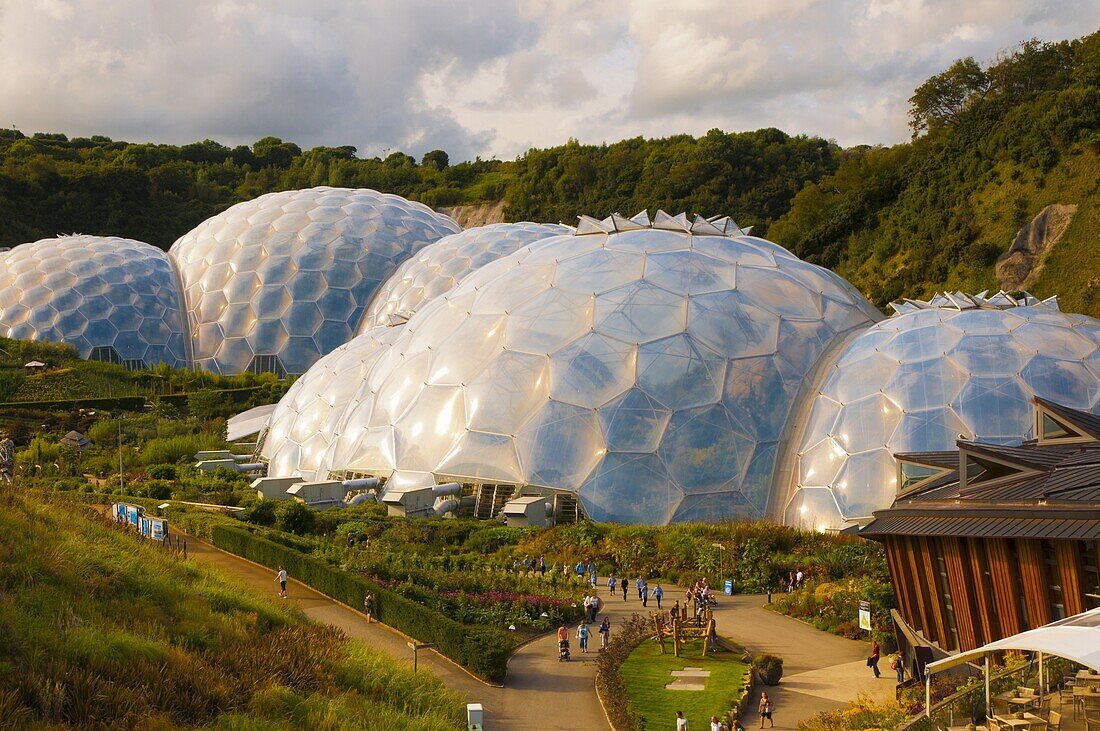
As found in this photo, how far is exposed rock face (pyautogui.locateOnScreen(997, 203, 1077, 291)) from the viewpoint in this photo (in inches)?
1868

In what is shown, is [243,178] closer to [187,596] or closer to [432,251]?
[432,251]

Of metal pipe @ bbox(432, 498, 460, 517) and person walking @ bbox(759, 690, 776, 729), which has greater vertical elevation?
metal pipe @ bbox(432, 498, 460, 517)

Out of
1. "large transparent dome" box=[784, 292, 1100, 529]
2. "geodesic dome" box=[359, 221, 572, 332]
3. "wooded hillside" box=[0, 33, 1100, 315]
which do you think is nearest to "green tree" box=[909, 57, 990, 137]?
"wooded hillside" box=[0, 33, 1100, 315]

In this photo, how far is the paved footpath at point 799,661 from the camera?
16.1m

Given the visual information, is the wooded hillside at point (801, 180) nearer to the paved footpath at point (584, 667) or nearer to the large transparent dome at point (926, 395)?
the large transparent dome at point (926, 395)

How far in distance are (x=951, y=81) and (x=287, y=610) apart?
57.6 metres

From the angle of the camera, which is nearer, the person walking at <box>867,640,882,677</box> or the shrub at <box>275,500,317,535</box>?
the person walking at <box>867,640,882,677</box>

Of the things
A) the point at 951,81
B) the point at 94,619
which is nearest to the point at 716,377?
the point at 94,619

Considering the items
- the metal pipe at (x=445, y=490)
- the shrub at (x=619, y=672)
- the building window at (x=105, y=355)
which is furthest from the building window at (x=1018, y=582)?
the building window at (x=105, y=355)

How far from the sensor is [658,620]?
19.4 meters

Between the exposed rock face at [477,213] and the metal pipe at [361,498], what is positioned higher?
the exposed rock face at [477,213]

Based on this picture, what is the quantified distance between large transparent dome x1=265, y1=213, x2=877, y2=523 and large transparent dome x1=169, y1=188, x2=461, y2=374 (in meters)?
21.3

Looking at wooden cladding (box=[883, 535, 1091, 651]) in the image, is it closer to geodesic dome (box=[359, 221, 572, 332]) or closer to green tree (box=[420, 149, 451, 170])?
geodesic dome (box=[359, 221, 572, 332])

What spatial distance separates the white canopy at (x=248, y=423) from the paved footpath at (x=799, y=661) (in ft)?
84.6
